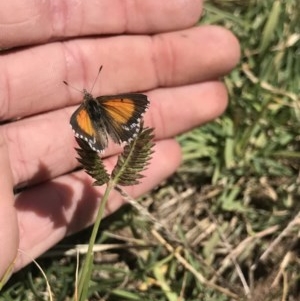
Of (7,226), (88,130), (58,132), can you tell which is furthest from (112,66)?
(7,226)

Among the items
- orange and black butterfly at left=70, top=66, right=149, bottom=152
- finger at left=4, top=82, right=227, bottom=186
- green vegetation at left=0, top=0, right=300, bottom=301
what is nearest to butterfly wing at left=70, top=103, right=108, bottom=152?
orange and black butterfly at left=70, top=66, right=149, bottom=152

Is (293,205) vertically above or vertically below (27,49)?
below

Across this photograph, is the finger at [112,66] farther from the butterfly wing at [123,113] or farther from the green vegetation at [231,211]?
the butterfly wing at [123,113]

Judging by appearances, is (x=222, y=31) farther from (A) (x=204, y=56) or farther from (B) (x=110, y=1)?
(B) (x=110, y=1)

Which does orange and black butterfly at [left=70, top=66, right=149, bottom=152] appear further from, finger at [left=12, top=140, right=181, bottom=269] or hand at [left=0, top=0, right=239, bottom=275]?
finger at [left=12, top=140, right=181, bottom=269]

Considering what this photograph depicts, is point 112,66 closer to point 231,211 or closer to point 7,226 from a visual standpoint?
point 231,211

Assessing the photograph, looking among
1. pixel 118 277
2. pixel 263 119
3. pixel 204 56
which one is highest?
pixel 204 56

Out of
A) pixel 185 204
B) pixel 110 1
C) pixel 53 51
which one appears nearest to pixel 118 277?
pixel 185 204
